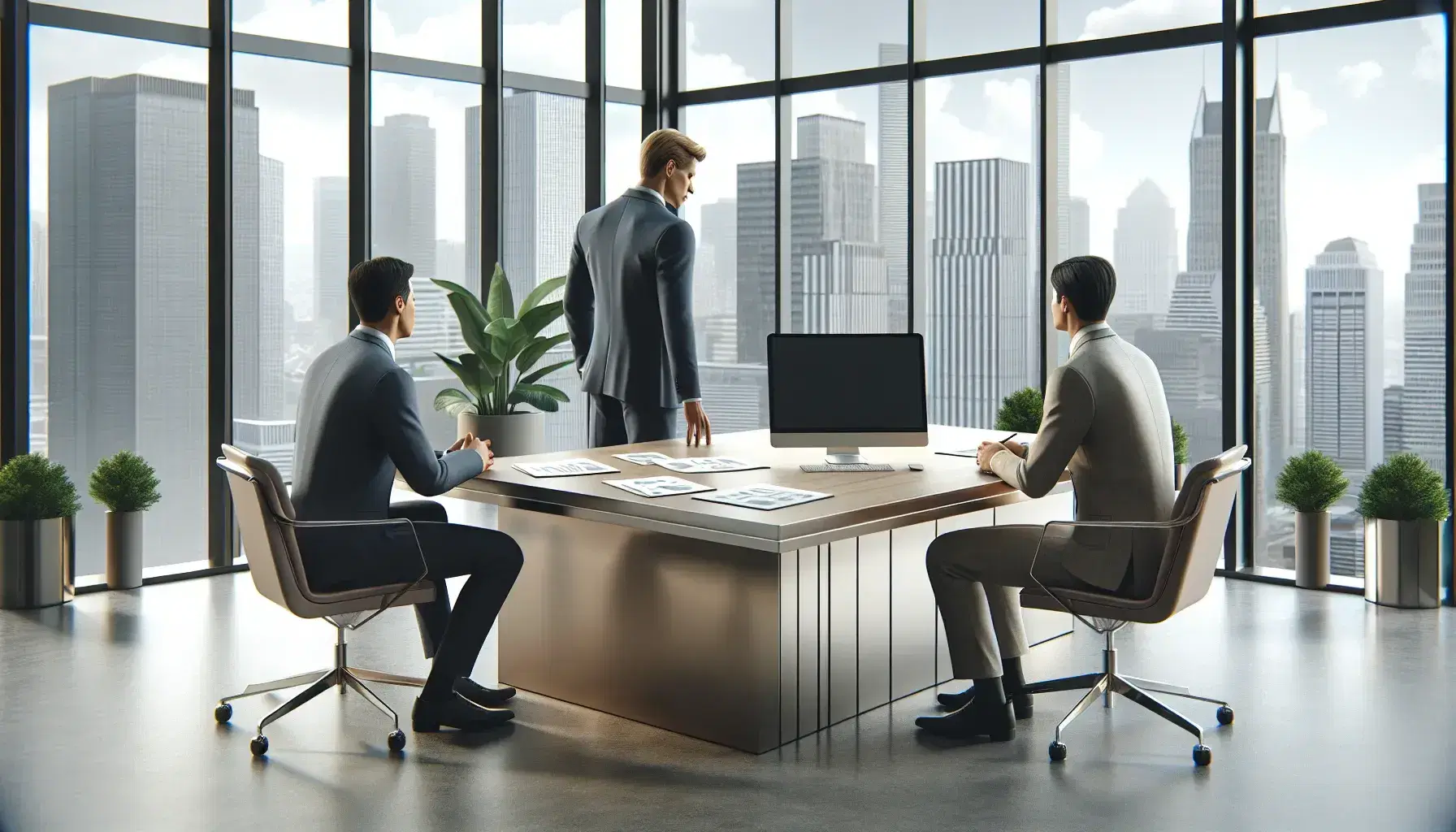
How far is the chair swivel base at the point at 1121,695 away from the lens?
3.70 m

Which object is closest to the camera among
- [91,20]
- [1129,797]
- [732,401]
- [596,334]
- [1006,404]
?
[1129,797]

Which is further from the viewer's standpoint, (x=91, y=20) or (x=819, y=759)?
(x=91, y=20)

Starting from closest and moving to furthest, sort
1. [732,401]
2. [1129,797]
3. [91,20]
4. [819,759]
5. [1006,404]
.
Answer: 1. [1129,797]
2. [819,759]
3. [91,20]
4. [1006,404]
5. [732,401]

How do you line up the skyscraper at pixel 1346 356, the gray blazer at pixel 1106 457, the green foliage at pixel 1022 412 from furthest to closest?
1. the green foliage at pixel 1022 412
2. the skyscraper at pixel 1346 356
3. the gray blazer at pixel 1106 457

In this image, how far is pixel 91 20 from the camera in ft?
19.2

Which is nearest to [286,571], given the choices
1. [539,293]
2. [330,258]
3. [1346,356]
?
[330,258]

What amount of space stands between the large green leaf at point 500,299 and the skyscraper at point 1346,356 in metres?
3.96

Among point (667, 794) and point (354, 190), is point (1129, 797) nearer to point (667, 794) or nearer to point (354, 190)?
point (667, 794)

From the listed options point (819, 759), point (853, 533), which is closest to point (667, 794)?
point (819, 759)

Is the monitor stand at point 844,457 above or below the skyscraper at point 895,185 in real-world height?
below

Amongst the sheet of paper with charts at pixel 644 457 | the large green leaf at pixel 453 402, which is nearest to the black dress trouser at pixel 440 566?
the sheet of paper with charts at pixel 644 457

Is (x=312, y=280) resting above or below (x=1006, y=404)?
above

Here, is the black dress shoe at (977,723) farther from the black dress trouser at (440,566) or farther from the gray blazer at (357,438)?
the gray blazer at (357,438)

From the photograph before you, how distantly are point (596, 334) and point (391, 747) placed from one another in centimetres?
181
